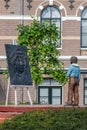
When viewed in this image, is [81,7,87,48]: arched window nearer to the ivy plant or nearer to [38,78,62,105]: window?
[38,78,62,105]: window

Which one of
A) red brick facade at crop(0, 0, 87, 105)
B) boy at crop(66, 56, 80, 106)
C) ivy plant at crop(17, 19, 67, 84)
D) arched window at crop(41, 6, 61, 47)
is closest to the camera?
boy at crop(66, 56, 80, 106)

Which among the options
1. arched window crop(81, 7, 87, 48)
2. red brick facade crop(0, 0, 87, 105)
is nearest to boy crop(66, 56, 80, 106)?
red brick facade crop(0, 0, 87, 105)

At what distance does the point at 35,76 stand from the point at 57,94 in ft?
20.1

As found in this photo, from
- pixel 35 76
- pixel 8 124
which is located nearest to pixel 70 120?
pixel 8 124

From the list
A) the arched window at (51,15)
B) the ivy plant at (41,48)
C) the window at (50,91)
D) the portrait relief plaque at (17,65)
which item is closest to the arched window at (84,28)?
the arched window at (51,15)

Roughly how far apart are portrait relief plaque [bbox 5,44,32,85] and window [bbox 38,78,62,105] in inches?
582

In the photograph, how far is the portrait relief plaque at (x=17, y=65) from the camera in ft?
59.9

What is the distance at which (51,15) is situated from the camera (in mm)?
33750

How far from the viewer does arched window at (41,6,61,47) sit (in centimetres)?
3369

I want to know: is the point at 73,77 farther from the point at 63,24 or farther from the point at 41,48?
the point at 63,24

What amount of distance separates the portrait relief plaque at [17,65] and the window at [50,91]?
1478cm

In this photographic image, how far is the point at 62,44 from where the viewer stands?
33.4m

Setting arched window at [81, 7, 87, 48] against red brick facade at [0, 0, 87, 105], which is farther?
arched window at [81, 7, 87, 48]

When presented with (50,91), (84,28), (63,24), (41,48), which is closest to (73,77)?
(41,48)
